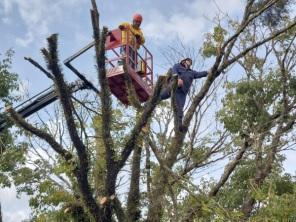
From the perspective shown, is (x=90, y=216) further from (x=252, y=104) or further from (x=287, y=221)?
(x=252, y=104)

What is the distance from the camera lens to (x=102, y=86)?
7.91 metres

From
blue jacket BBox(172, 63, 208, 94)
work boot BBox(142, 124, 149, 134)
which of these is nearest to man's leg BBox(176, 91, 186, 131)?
blue jacket BBox(172, 63, 208, 94)

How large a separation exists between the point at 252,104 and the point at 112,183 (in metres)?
4.86

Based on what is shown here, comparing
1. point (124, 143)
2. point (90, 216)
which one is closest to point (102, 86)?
point (124, 143)

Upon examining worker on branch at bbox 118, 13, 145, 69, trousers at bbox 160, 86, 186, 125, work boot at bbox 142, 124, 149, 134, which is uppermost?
worker on branch at bbox 118, 13, 145, 69

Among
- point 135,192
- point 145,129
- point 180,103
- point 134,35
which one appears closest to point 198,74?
Answer: point 180,103

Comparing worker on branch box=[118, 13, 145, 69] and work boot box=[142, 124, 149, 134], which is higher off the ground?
worker on branch box=[118, 13, 145, 69]

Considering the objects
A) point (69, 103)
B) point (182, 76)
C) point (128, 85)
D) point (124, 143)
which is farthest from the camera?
point (182, 76)

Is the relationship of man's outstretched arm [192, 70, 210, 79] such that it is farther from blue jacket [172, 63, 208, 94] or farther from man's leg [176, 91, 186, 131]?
man's leg [176, 91, 186, 131]

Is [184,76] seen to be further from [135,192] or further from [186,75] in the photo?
[135,192]

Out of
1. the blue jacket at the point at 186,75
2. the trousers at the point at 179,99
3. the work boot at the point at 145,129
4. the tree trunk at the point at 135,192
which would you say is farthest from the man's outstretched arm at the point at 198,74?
the work boot at the point at 145,129

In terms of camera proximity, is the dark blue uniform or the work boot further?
the dark blue uniform

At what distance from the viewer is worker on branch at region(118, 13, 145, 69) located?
37.6ft

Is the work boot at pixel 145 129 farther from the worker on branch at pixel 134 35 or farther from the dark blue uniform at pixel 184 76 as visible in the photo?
the worker on branch at pixel 134 35
